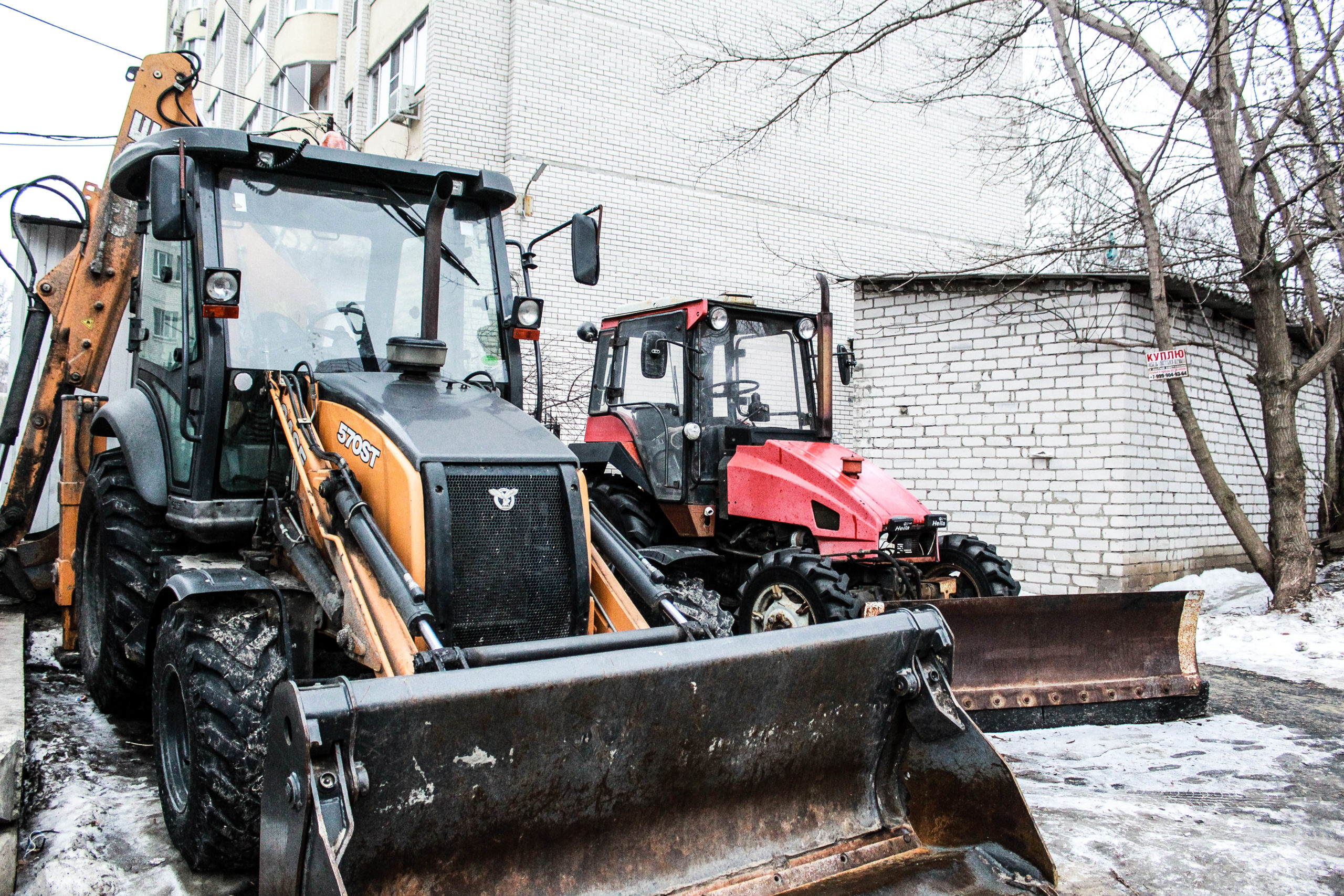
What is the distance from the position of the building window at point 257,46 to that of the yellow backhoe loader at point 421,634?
18832 millimetres

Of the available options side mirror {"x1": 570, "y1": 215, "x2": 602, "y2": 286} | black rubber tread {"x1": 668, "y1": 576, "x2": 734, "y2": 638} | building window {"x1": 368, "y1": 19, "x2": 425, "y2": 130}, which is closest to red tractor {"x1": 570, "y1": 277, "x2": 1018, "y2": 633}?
black rubber tread {"x1": 668, "y1": 576, "x2": 734, "y2": 638}

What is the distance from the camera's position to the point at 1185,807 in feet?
14.3

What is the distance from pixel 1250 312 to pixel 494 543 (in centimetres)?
978

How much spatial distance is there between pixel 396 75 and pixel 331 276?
1181 cm

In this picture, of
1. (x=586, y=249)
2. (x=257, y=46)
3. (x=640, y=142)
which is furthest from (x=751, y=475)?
(x=257, y=46)

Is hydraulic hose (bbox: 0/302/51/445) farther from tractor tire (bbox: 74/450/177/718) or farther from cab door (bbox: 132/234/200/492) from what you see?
cab door (bbox: 132/234/200/492)

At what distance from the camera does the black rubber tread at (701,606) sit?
3.68m

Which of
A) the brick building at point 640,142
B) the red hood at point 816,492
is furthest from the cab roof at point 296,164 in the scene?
the brick building at point 640,142

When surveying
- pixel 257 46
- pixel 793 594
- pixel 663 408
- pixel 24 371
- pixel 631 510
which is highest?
pixel 257 46

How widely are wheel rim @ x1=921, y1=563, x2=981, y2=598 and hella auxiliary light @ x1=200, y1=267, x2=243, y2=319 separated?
14.8 ft

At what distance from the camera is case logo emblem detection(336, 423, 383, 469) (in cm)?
370

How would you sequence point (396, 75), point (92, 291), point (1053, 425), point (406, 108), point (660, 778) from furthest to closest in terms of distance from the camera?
point (396, 75) < point (406, 108) < point (1053, 425) < point (92, 291) < point (660, 778)

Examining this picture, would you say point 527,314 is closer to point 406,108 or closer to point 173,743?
point 173,743

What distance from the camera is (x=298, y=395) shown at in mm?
4191
